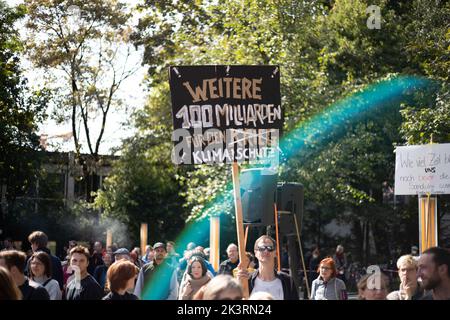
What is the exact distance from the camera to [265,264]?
929 cm

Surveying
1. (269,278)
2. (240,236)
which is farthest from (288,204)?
(269,278)

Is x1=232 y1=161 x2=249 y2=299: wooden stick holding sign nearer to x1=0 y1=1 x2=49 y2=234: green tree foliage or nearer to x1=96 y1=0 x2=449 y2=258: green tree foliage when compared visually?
x1=96 y1=0 x2=449 y2=258: green tree foliage

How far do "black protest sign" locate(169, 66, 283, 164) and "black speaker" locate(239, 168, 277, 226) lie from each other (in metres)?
4.81

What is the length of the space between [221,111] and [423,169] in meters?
3.61

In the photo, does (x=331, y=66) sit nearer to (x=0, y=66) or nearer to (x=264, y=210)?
(x=0, y=66)

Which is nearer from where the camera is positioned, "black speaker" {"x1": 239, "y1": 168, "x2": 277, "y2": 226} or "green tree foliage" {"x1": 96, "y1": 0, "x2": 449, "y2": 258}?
"black speaker" {"x1": 239, "y1": 168, "x2": 277, "y2": 226}

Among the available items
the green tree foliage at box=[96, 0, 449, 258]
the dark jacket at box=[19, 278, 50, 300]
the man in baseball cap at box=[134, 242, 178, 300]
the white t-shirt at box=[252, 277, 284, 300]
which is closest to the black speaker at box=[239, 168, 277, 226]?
the man in baseball cap at box=[134, 242, 178, 300]

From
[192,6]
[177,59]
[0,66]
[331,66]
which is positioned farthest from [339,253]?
[0,66]

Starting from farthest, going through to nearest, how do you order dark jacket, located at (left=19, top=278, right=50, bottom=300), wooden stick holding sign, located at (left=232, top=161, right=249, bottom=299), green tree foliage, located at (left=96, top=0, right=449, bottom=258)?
1. green tree foliage, located at (left=96, top=0, right=449, bottom=258)
2. wooden stick holding sign, located at (left=232, top=161, right=249, bottom=299)
3. dark jacket, located at (left=19, top=278, right=50, bottom=300)

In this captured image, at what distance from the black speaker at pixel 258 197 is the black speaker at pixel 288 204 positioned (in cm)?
34

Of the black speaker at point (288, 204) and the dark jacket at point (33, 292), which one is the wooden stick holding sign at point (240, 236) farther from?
the black speaker at point (288, 204)

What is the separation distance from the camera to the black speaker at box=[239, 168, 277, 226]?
15.0 m

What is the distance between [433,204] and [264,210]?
3.52 meters

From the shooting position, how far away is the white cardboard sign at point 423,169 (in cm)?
1212
